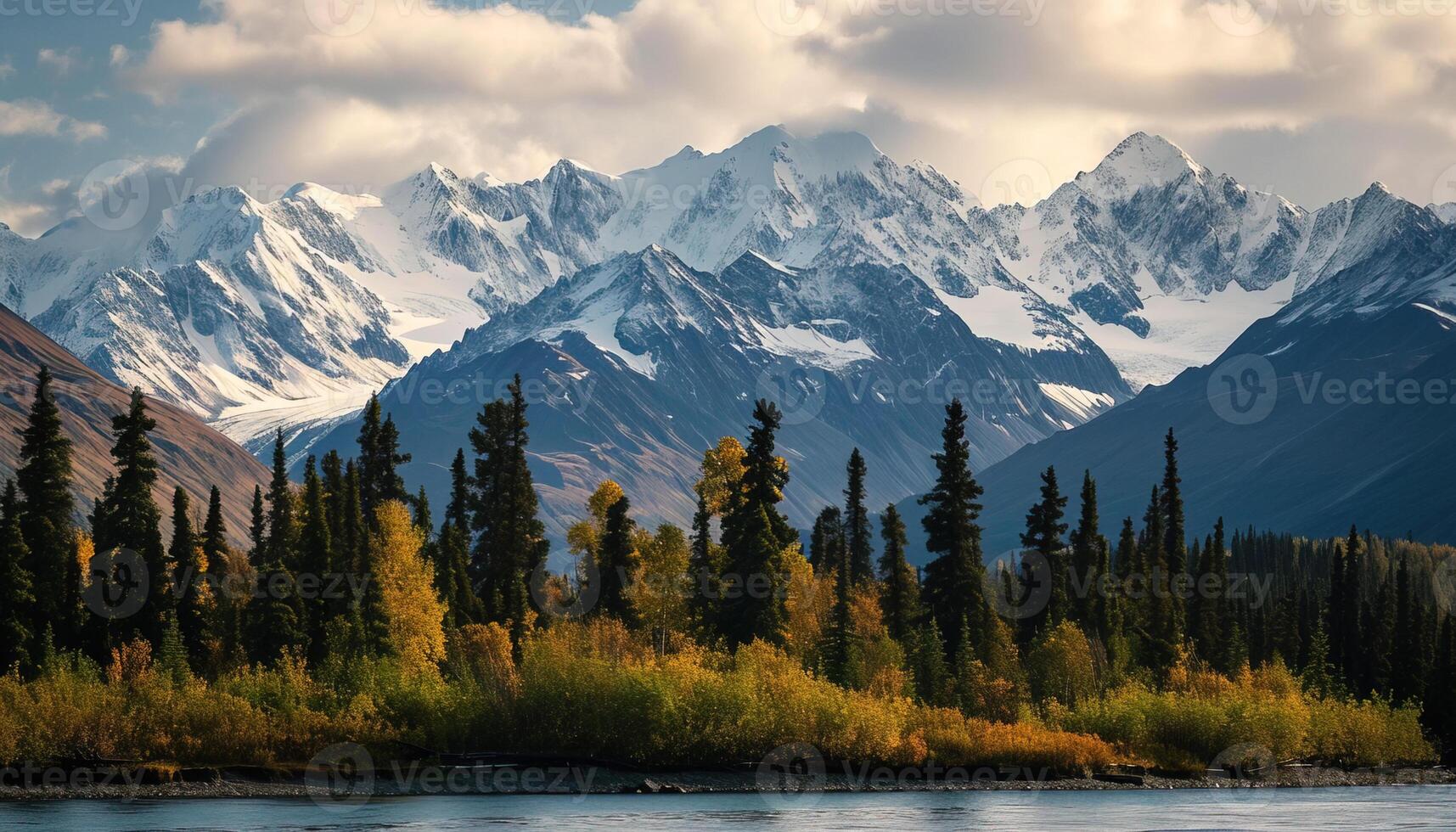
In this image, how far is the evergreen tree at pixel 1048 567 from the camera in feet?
470

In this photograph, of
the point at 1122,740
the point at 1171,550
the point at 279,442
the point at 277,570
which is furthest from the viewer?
the point at 1171,550

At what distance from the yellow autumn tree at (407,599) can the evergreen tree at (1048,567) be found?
149 ft

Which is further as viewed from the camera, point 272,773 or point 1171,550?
point 1171,550

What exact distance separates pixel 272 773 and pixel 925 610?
48125 mm

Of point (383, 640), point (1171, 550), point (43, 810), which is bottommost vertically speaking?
point (43, 810)

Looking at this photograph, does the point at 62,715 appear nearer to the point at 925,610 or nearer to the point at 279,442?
the point at 279,442

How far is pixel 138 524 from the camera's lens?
4857 inches

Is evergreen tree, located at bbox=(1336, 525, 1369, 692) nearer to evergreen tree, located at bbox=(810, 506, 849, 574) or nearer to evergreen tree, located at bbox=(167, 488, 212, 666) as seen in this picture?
evergreen tree, located at bbox=(810, 506, 849, 574)

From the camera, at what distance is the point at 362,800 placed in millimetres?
112938

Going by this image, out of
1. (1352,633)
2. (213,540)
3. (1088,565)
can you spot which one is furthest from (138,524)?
(1352,633)

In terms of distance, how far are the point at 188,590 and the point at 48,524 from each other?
33.1 ft

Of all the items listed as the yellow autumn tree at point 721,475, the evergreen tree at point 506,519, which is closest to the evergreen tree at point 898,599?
the yellow autumn tree at point 721,475

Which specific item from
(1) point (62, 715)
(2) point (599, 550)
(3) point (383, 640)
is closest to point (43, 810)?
(1) point (62, 715)

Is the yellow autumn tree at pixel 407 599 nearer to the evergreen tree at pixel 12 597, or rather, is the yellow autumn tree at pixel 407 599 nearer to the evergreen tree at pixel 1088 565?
the evergreen tree at pixel 12 597
